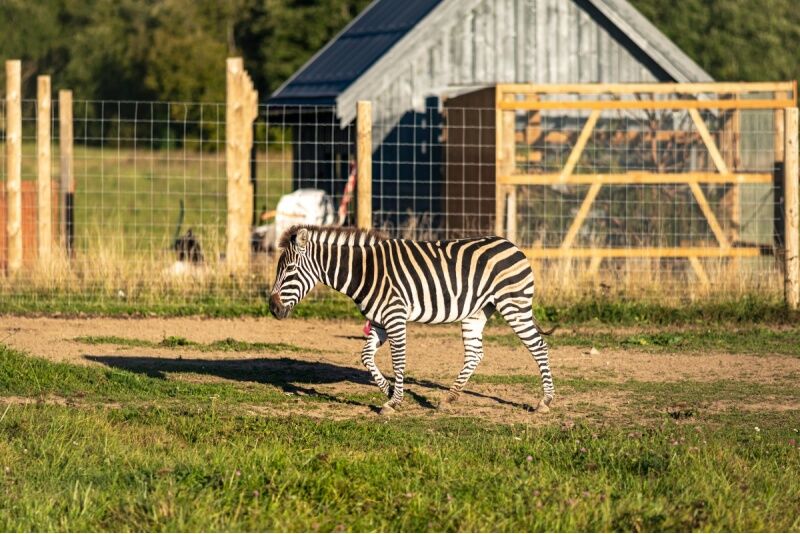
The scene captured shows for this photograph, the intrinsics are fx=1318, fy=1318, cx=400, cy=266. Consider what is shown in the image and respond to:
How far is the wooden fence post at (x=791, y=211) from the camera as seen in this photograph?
1530 centimetres

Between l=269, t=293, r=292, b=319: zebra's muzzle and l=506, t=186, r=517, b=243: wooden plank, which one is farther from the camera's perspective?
l=506, t=186, r=517, b=243: wooden plank

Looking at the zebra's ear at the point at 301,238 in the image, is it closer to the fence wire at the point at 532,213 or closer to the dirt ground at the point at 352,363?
the dirt ground at the point at 352,363

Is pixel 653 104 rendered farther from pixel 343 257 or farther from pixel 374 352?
pixel 374 352

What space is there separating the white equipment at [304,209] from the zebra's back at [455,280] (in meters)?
8.15

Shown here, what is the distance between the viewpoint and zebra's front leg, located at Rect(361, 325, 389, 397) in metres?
10.5

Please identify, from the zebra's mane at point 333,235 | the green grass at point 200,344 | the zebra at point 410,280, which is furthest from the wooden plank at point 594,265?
the zebra's mane at point 333,235

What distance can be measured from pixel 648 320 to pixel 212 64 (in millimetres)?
36463

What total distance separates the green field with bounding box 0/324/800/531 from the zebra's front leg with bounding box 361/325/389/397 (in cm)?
29

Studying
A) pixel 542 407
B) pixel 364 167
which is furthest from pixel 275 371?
pixel 364 167

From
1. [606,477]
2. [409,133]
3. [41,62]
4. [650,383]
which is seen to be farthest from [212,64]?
[606,477]

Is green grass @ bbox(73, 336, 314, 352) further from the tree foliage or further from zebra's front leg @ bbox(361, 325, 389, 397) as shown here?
the tree foliage

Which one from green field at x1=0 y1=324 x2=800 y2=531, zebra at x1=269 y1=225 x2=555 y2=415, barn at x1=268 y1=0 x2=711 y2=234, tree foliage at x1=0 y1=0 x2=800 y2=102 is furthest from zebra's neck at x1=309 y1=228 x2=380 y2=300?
tree foliage at x1=0 y1=0 x2=800 y2=102

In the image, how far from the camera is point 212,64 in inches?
1933

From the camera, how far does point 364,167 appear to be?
15672 mm
